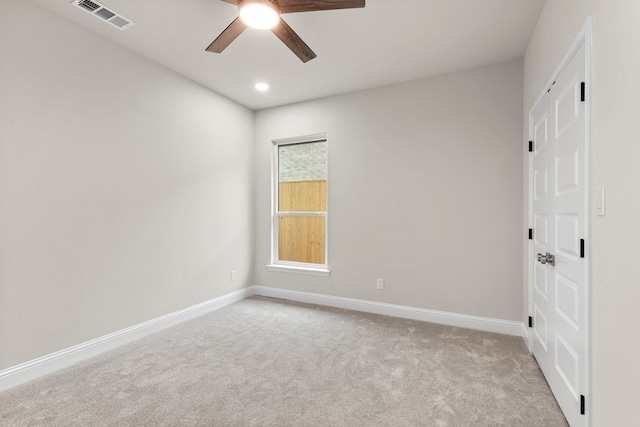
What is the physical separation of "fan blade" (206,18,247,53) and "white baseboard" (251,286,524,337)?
3.04 meters

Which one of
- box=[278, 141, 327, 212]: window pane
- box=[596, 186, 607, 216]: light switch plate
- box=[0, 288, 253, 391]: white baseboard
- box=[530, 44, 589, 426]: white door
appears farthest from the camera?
box=[278, 141, 327, 212]: window pane

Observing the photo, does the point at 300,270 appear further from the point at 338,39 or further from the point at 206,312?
the point at 338,39

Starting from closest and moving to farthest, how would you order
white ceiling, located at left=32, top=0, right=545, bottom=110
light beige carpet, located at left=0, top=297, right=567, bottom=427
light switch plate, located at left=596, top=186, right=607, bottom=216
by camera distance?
light switch plate, located at left=596, top=186, right=607, bottom=216
light beige carpet, located at left=0, top=297, right=567, bottom=427
white ceiling, located at left=32, top=0, right=545, bottom=110

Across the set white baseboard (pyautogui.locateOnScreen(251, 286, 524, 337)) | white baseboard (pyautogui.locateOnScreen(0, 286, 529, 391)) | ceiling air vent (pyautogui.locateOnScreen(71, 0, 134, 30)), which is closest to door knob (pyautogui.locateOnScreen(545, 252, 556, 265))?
white baseboard (pyautogui.locateOnScreen(0, 286, 529, 391))

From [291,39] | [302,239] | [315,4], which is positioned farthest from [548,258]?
[302,239]

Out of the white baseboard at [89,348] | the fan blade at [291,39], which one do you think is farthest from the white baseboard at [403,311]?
the fan blade at [291,39]

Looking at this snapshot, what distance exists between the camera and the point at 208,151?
3723 mm

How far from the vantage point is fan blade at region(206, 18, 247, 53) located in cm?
203

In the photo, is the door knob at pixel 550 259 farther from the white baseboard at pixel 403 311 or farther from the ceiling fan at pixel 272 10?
the ceiling fan at pixel 272 10

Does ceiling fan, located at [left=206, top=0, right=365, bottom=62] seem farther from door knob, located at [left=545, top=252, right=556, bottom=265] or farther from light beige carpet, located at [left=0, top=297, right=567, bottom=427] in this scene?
light beige carpet, located at [left=0, top=297, right=567, bottom=427]

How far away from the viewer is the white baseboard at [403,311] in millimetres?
3029

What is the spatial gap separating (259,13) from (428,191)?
2.41m

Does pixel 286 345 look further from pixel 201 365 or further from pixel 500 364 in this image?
pixel 500 364

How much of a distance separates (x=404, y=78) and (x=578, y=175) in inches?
90.3
